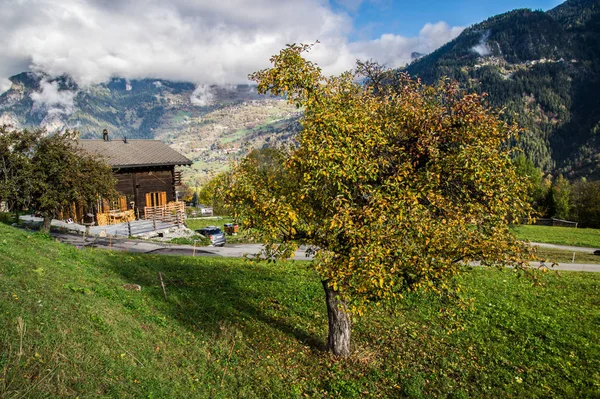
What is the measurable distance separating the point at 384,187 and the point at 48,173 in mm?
26255

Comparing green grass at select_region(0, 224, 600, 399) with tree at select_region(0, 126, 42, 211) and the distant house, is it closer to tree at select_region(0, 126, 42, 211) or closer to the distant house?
tree at select_region(0, 126, 42, 211)

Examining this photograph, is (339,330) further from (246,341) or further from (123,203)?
(123,203)

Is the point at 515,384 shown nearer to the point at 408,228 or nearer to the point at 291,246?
the point at 408,228

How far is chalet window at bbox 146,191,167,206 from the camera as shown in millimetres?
49438

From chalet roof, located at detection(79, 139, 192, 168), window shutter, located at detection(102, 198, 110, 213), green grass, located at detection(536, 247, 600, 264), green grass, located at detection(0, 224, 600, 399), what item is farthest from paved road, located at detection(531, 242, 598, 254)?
window shutter, located at detection(102, 198, 110, 213)

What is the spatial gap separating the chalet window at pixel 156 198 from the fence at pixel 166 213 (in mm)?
1938

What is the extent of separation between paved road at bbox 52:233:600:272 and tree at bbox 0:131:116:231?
5470 mm

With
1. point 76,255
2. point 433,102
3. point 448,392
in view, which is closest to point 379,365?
point 448,392

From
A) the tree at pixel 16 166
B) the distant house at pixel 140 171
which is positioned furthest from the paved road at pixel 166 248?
the distant house at pixel 140 171

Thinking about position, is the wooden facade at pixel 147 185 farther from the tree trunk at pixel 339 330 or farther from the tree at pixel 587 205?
the tree at pixel 587 205

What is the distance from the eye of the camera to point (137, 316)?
42.9ft

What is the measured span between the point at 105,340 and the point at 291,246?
5.91 m

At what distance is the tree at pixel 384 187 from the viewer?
30.3ft

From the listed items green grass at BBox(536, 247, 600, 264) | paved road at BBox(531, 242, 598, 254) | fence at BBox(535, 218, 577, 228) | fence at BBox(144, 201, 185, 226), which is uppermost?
fence at BBox(144, 201, 185, 226)
